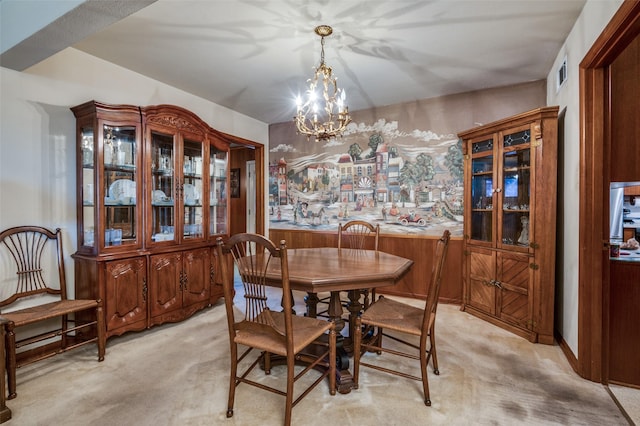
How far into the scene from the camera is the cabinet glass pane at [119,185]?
8.61 ft

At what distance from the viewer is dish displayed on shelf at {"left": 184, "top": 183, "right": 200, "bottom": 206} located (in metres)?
3.28

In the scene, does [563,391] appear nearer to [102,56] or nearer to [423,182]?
[423,182]

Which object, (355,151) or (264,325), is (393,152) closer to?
(355,151)

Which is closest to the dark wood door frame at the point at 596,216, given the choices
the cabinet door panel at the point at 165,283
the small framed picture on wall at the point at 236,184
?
the cabinet door panel at the point at 165,283

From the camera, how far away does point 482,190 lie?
3.32 metres

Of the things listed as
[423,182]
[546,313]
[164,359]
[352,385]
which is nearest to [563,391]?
[546,313]

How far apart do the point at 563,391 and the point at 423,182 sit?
253 cm

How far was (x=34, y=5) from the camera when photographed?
187cm

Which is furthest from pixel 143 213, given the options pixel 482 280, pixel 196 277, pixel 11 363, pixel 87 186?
pixel 482 280

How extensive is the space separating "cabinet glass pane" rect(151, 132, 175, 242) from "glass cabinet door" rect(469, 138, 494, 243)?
3.23 m

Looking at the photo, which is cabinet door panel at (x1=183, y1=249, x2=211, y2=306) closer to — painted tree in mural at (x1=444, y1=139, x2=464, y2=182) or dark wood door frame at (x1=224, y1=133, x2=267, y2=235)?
dark wood door frame at (x1=224, y1=133, x2=267, y2=235)

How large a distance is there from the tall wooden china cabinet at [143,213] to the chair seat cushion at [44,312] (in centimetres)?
20

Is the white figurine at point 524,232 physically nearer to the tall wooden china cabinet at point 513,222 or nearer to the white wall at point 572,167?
the tall wooden china cabinet at point 513,222

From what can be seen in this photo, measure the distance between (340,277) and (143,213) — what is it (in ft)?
6.79
